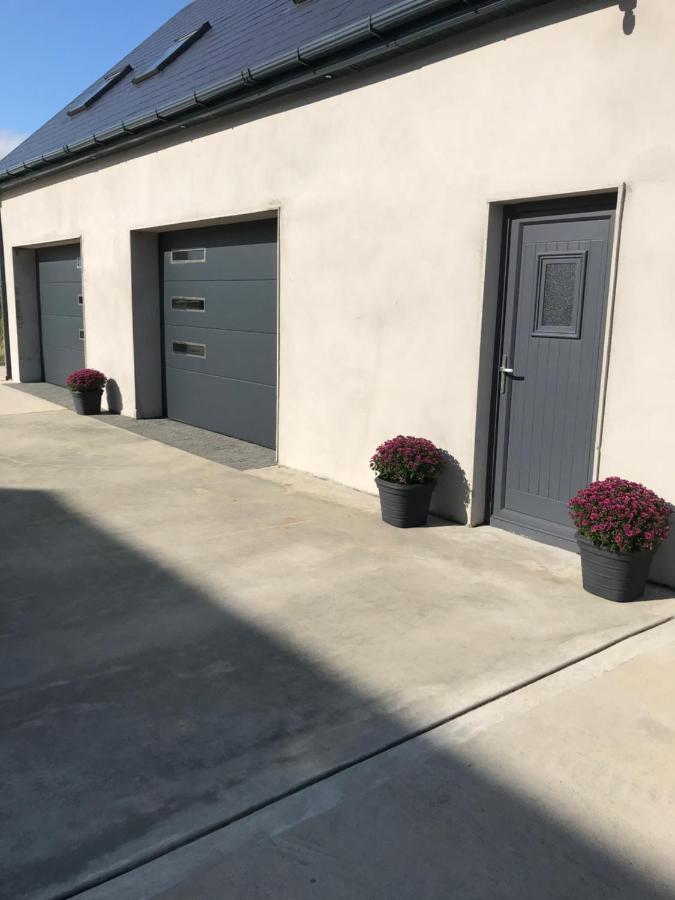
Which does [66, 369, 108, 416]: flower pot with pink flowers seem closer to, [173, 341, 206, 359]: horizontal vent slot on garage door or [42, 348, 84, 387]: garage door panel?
[173, 341, 206, 359]: horizontal vent slot on garage door

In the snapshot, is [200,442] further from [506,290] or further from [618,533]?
[618,533]

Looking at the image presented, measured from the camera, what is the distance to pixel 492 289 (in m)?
5.54

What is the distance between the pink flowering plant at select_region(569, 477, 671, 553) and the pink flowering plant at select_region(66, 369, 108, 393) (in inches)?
314

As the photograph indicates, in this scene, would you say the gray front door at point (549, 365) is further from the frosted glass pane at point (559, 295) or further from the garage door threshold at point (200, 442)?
the garage door threshold at point (200, 442)

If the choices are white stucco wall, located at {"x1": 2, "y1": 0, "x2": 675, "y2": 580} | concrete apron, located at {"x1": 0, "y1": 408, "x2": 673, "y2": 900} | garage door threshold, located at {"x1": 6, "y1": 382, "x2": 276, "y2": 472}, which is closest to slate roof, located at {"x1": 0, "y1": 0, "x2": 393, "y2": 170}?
white stucco wall, located at {"x1": 2, "y1": 0, "x2": 675, "y2": 580}

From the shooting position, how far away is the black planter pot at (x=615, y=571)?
4.31 m

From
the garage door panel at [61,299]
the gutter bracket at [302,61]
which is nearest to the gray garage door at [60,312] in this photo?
the garage door panel at [61,299]

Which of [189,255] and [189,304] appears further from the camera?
[189,304]

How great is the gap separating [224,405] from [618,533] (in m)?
5.96

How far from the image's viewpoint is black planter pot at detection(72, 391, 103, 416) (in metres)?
10.7

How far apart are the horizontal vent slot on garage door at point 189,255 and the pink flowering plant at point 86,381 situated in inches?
79.3

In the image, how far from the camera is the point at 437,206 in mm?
5777

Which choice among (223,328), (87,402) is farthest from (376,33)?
(87,402)

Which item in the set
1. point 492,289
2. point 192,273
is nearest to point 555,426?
point 492,289
